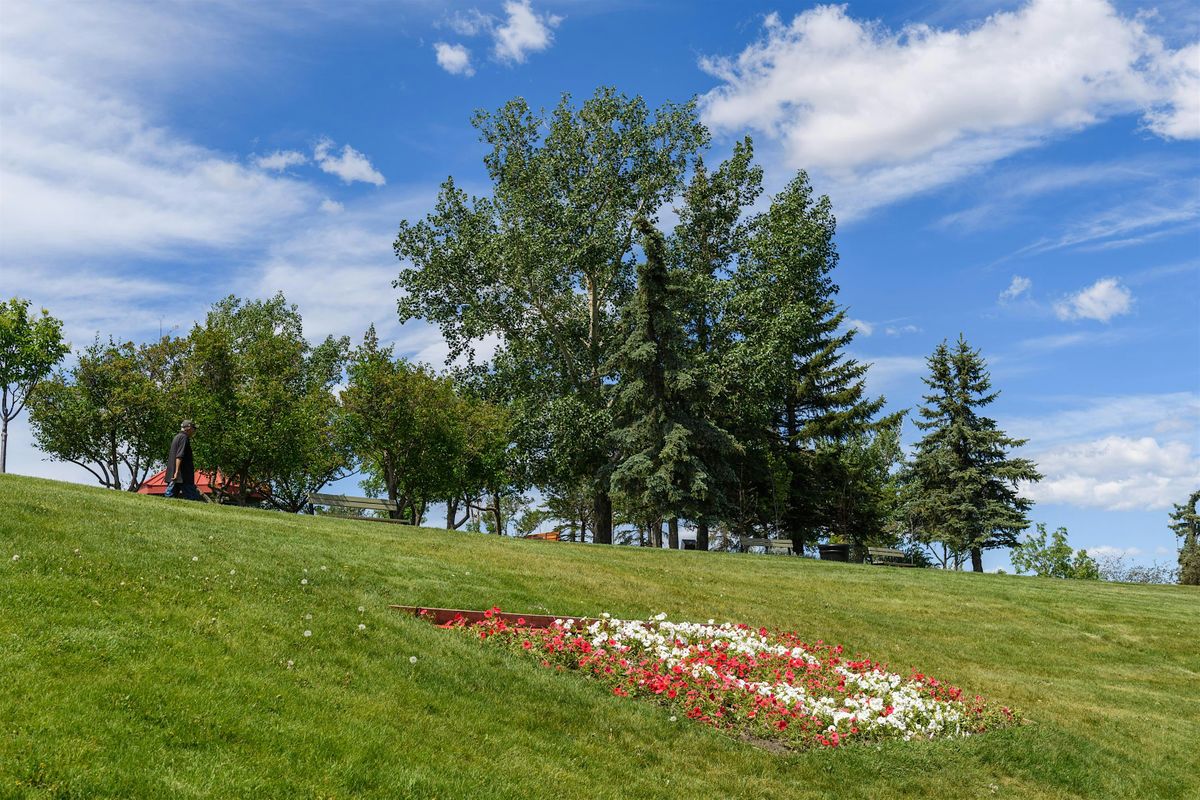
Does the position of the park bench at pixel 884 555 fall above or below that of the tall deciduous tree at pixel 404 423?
below

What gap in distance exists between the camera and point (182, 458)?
20.9 meters

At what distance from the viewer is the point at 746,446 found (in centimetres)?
3794

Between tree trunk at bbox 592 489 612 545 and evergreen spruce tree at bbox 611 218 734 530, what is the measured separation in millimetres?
3760

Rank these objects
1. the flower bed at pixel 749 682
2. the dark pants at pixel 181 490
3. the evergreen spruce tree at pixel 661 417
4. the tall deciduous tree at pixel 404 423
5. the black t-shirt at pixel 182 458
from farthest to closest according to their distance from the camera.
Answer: the tall deciduous tree at pixel 404 423, the evergreen spruce tree at pixel 661 417, the dark pants at pixel 181 490, the black t-shirt at pixel 182 458, the flower bed at pixel 749 682

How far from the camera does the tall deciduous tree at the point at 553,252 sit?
37000 mm

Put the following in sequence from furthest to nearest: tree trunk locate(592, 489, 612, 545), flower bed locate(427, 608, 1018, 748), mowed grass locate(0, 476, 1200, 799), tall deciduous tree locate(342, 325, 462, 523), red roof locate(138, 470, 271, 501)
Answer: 1. red roof locate(138, 470, 271, 501)
2. tall deciduous tree locate(342, 325, 462, 523)
3. tree trunk locate(592, 489, 612, 545)
4. flower bed locate(427, 608, 1018, 748)
5. mowed grass locate(0, 476, 1200, 799)

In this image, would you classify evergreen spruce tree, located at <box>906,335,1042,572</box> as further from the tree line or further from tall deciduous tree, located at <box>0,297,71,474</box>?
tall deciduous tree, located at <box>0,297,71,474</box>

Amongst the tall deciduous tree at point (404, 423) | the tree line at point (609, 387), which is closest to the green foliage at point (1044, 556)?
the tree line at point (609, 387)

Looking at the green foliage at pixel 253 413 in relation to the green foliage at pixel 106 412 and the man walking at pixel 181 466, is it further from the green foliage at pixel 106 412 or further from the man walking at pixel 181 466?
the man walking at pixel 181 466

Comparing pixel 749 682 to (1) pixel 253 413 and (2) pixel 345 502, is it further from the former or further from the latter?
(1) pixel 253 413

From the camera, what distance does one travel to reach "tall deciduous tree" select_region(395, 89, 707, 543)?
37.0 metres

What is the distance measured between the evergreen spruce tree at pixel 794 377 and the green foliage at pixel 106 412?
Result: 2809cm

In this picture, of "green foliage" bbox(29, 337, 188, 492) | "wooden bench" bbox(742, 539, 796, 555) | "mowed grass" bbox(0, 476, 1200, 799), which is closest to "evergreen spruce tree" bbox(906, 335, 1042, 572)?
"wooden bench" bbox(742, 539, 796, 555)

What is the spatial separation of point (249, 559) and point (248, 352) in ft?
114
